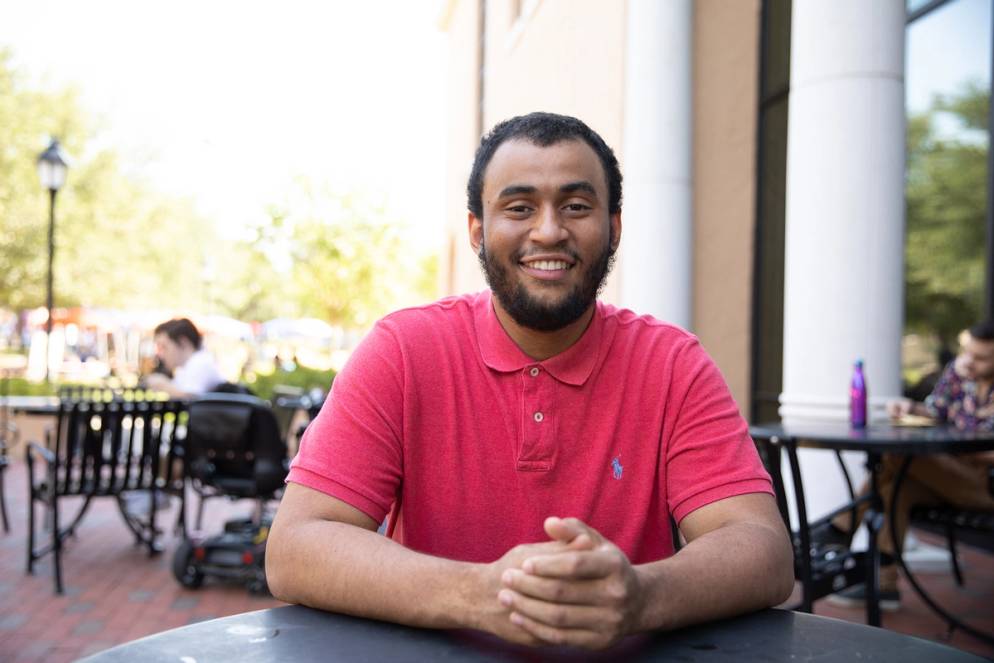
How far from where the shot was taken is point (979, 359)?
15.5ft

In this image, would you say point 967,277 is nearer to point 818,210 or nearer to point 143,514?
point 818,210

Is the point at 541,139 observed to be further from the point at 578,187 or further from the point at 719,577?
the point at 719,577

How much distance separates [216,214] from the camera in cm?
3972

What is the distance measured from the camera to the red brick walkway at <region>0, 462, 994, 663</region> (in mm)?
4367

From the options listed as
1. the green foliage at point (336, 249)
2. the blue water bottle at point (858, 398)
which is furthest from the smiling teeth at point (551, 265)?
the green foliage at point (336, 249)

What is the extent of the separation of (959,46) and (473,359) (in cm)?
780

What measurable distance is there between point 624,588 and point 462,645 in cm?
23

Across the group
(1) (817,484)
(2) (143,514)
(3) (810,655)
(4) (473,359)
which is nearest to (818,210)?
(1) (817,484)

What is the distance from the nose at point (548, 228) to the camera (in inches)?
71.2

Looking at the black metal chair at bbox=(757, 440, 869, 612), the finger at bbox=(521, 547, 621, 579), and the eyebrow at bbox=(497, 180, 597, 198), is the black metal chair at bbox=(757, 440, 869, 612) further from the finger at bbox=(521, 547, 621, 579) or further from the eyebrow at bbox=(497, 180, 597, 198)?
the finger at bbox=(521, 547, 621, 579)

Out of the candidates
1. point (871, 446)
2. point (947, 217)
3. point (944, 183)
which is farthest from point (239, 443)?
point (944, 183)

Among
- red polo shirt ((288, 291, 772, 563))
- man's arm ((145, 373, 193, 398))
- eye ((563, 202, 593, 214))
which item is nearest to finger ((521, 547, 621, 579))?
red polo shirt ((288, 291, 772, 563))

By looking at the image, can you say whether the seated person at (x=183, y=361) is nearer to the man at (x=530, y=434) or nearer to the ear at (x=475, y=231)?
the ear at (x=475, y=231)

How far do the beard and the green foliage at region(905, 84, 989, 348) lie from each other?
24.9 feet
